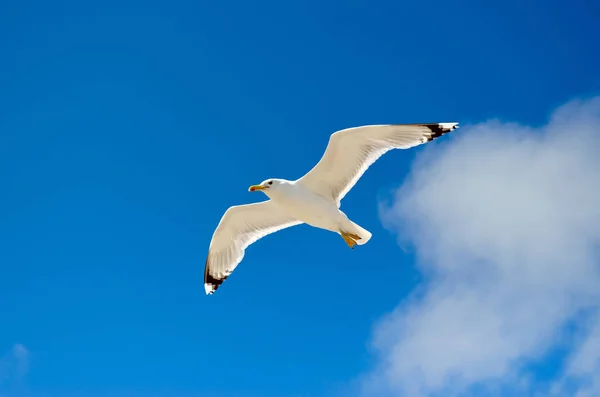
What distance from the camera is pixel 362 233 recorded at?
8.12 m

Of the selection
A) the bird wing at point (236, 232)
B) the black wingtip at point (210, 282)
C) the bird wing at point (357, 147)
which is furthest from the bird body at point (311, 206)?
the black wingtip at point (210, 282)

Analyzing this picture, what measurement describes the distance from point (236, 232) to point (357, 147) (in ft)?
7.90

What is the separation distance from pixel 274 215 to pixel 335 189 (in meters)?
1.19

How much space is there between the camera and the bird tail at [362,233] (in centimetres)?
808

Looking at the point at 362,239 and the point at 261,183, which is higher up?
the point at 261,183

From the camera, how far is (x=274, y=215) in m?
9.27

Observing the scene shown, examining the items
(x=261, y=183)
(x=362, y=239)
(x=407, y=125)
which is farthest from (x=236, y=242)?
(x=407, y=125)

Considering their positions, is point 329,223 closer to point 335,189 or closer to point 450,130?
point 335,189

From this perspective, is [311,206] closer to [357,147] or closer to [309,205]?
[309,205]

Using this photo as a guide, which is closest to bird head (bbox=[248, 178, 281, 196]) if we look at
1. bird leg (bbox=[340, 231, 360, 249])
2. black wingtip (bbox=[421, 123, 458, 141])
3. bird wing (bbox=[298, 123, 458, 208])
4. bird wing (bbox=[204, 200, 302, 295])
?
bird wing (bbox=[298, 123, 458, 208])

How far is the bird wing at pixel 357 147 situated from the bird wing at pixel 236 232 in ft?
3.14

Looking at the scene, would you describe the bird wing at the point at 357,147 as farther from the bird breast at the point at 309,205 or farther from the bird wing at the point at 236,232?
the bird wing at the point at 236,232

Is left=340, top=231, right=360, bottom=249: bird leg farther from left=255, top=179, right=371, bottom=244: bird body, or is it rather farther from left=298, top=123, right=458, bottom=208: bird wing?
left=298, top=123, right=458, bottom=208: bird wing

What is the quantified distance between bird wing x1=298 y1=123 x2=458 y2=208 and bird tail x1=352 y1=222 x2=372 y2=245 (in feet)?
1.94
